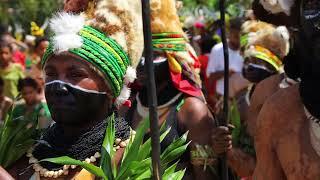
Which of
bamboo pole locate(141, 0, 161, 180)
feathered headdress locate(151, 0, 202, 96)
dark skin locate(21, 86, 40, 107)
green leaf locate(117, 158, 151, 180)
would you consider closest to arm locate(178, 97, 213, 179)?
feathered headdress locate(151, 0, 202, 96)

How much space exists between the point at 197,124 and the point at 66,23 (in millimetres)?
1654

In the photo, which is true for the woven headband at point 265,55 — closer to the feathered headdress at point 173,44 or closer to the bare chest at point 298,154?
the feathered headdress at point 173,44

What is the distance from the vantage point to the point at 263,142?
3.42m

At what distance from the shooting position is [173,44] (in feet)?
17.8

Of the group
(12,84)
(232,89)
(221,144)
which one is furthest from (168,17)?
(12,84)

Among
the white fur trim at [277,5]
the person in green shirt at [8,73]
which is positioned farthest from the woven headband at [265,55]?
the person in green shirt at [8,73]

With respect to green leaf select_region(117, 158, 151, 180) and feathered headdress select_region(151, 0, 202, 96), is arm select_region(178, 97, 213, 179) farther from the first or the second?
green leaf select_region(117, 158, 151, 180)

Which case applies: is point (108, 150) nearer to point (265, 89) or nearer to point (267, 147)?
point (267, 147)

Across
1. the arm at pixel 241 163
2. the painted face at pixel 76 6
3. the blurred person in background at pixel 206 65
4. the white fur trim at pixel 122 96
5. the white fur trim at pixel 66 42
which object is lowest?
the blurred person in background at pixel 206 65

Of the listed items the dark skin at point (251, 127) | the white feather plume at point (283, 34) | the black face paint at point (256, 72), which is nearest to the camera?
the dark skin at point (251, 127)

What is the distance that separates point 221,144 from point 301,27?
1.62 meters

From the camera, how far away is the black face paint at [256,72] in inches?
261

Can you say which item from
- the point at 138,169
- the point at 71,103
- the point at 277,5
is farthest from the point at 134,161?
the point at 277,5

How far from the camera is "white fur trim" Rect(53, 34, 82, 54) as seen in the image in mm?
3545
